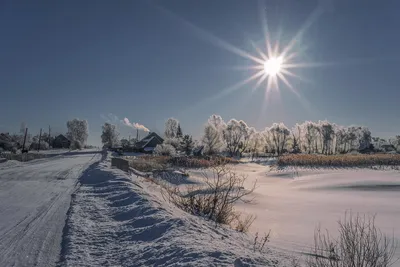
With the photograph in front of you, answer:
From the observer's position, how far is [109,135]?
97.2m

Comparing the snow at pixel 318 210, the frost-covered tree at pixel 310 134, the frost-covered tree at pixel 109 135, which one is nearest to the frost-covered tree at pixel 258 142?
the frost-covered tree at pixel 310 134

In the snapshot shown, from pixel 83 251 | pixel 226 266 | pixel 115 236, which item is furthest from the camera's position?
pixel 115 236

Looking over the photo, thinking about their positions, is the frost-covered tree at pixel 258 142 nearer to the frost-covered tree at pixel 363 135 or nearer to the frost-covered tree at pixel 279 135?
the frost-covered tree at pixel 279 135

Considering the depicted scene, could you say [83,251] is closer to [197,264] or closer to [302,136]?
[197,264]

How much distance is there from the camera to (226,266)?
10.3 feet

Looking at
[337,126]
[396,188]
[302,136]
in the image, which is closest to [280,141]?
[302,136]

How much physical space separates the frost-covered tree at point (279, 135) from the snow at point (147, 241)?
249 feet

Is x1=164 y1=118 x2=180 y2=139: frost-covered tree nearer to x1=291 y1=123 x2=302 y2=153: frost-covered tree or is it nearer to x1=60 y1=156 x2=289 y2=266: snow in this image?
x1=291 y1=123 x2=302 y2=153: frost-covered tree

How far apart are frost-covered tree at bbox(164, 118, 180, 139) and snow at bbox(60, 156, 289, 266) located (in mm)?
77676

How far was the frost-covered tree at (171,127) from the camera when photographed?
84.0 metres

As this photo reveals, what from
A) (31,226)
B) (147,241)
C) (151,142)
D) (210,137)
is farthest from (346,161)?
(151,142)

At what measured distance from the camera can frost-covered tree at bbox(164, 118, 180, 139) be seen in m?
84.0

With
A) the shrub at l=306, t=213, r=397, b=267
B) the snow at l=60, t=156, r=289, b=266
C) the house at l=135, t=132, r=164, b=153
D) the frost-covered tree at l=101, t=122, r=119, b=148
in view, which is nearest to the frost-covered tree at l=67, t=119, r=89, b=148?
the frost-covered tree at l=101, t=122, r=119, b=148

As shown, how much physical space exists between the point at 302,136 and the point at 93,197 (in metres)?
84.1
